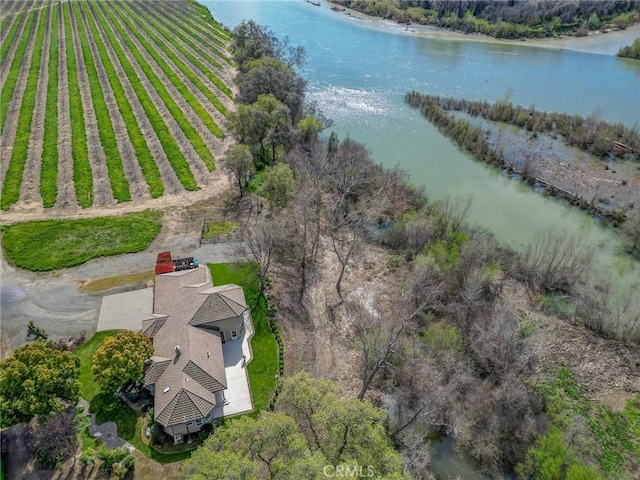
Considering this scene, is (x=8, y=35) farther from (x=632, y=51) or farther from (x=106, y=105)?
(x=632, y=51)

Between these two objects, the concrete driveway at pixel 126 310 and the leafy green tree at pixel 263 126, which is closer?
the concrete driveway at pixel 126 310

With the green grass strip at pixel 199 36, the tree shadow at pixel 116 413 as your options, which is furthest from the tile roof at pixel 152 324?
the green grass strip at pixel 199 36

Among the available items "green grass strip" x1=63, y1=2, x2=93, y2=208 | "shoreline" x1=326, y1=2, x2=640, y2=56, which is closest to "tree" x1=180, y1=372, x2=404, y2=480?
"green grass strip" x1=63, y1=2, x2=93, y2=208

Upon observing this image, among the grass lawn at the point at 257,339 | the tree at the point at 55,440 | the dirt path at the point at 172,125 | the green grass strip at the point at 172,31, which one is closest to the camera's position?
the tree at the point at 55,440

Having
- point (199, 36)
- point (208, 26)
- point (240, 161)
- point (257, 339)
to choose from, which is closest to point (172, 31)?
point (199, 36)

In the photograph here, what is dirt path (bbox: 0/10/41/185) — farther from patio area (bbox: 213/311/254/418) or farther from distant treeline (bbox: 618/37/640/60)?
distant treeline (bbox: 618/37/640/60)

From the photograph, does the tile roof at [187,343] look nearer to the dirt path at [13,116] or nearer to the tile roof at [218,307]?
the tile roof at [218,307]

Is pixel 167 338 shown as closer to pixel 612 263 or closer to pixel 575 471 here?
pixel 575 471
